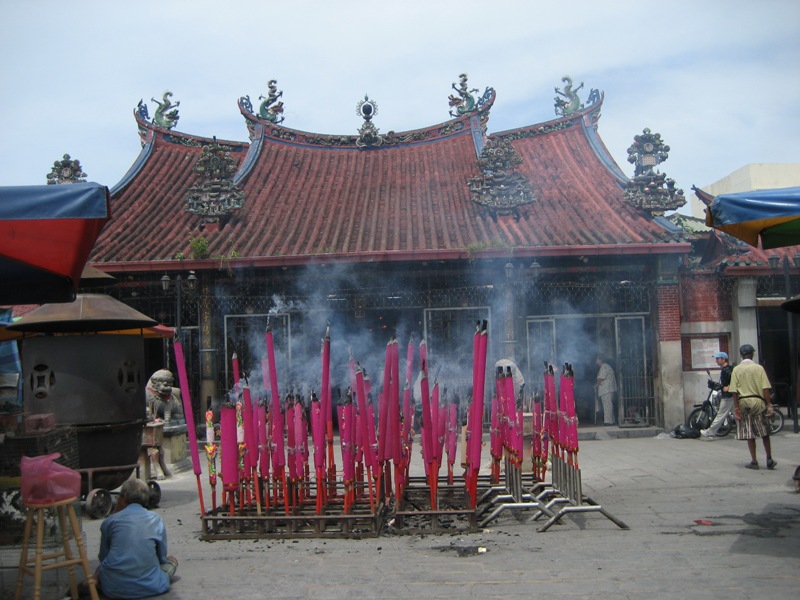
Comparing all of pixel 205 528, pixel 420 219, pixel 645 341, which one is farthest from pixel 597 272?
pixel 205 528

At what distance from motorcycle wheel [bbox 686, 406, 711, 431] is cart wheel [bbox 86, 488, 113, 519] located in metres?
9.00

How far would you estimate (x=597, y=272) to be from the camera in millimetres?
12703

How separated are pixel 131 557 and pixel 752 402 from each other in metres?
6.64

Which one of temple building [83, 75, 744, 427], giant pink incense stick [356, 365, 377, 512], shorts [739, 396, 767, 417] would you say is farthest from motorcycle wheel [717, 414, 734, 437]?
giant pink incense stick [356, 365, 377, 512]

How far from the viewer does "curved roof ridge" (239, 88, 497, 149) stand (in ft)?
52.8

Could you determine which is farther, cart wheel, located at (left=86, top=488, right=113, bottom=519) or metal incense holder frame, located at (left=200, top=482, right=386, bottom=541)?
cart wheel, located at (left=86, top=488, right=113, bottom=519)

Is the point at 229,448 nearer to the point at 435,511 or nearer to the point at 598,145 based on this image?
the point at 435,511

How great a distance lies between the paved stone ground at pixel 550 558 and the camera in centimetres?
431

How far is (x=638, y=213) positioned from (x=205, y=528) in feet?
32.9

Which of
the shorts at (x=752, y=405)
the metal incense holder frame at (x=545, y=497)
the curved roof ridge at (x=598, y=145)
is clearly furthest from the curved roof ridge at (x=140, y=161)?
the shorts at (x=752, y=405)

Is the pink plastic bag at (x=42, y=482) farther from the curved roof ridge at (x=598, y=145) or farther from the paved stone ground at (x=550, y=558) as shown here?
the curved roof ridge at (x=598, y=145)

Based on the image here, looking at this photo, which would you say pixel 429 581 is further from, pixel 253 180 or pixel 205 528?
pixel 253 180

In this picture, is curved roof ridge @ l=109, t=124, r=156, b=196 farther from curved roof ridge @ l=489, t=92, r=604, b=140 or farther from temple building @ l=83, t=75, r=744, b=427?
curved roof ridge @ l=489, t=92, r=604, b=140

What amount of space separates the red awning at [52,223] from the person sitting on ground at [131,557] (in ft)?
4.91
